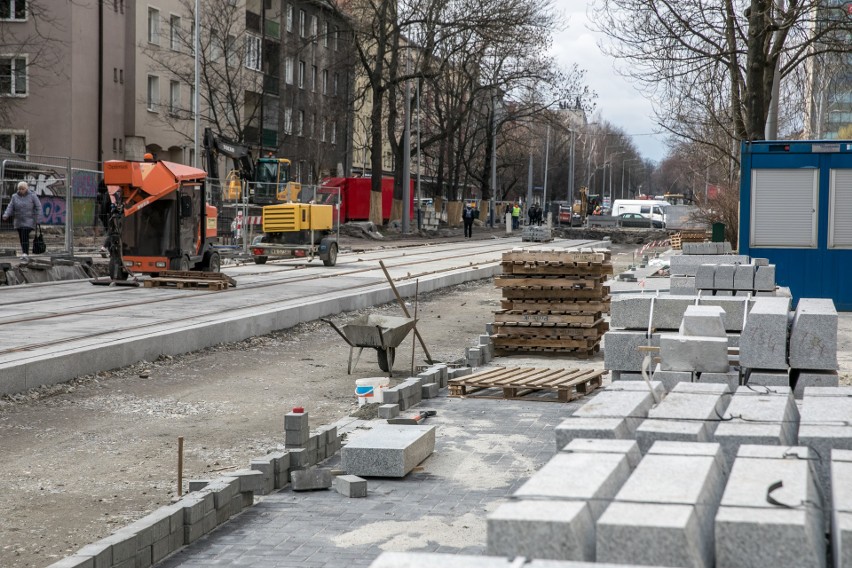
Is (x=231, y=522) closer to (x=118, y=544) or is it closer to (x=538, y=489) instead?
(x=118, y=544)

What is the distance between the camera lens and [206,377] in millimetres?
13656

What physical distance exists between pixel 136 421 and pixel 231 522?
4115mm

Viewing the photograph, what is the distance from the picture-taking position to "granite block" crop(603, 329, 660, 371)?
1022cm

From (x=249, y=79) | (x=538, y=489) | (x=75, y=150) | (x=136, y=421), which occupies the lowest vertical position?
(x=136, y=421)

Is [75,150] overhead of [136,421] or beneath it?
overhead

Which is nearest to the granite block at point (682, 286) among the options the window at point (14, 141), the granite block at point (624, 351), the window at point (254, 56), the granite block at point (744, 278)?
the granite block at point (744, 278)

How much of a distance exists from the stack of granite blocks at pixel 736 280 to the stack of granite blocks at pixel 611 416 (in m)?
6.44

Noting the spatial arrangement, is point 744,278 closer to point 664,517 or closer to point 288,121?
point 664,517

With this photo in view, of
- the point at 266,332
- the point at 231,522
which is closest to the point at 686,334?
the point at 231,522

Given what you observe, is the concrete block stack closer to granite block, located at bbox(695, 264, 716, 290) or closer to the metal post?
the metal post

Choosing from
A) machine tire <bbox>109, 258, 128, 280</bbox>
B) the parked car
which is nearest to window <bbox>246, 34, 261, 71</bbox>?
the parked car

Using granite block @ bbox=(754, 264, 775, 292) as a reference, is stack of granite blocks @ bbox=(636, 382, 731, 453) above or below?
below

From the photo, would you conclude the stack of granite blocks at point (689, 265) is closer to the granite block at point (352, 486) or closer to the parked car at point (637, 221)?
the granite block at point (352, 486)

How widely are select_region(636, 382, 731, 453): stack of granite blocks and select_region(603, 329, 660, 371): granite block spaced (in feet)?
13.6
